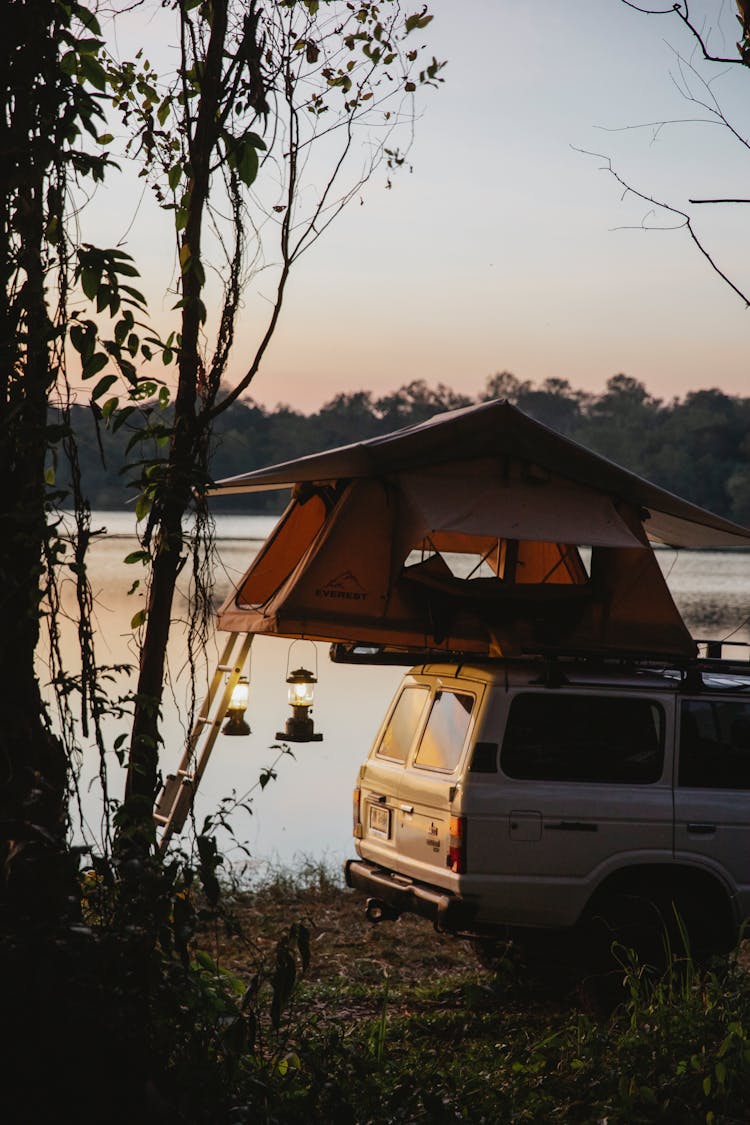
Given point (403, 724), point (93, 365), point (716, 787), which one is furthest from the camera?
point (403, 724)

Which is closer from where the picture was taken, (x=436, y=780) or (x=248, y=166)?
(x=248, y=166)

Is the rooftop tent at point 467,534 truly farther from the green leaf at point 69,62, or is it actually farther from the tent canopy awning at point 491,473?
the green leaf at point 69,62

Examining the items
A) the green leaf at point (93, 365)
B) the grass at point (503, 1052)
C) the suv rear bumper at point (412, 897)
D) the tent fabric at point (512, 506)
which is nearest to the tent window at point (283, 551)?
the tent fabric at point (512, 506)

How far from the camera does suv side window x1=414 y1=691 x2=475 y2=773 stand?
7.72 metres

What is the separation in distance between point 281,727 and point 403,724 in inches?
729

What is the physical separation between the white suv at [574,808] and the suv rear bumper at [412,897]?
0.01 meters

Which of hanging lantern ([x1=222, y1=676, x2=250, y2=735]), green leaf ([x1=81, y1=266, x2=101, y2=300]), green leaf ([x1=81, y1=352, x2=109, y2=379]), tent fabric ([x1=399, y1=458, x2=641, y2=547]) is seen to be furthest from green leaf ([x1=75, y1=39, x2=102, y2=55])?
hanging lantern ([x1=222, y1=676, x2=250, y2=735])

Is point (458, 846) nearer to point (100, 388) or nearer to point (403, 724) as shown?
point (403, 724)

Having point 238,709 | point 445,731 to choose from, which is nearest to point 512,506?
point 445,731

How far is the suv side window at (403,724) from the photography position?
827cm

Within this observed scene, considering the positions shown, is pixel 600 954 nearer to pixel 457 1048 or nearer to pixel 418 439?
pixel 457 1048

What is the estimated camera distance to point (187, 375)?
19.1 ft

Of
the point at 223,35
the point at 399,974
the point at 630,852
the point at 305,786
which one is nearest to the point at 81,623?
the point at 223,35

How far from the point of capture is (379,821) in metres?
8.34
